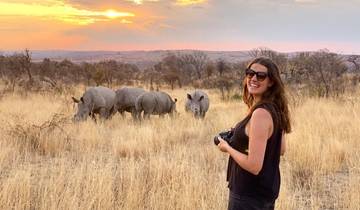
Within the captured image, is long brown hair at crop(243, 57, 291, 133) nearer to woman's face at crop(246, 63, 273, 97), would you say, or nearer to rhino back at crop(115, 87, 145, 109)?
woman's face at crop(246, 63, 273, 97)

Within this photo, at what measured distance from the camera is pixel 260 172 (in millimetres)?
3391

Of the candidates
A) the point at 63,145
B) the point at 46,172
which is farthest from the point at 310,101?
the point at 46,172

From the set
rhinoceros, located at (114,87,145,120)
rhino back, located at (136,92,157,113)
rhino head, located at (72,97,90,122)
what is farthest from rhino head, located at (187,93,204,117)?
rhino head, located at (72,97,90,122)

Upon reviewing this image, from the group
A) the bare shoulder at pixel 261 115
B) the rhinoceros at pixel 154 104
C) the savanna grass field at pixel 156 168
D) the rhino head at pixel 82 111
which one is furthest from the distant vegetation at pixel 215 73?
the bare shoulder at pixel 261 115

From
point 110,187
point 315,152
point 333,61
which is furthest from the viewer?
point 333,61

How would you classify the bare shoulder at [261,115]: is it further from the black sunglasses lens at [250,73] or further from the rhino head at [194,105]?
the rhino head at [194,105]

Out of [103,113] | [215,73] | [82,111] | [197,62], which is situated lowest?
[215,73]

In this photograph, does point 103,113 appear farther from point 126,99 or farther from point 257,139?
point 257,139

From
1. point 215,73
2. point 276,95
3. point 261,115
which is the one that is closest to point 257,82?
point 276,95

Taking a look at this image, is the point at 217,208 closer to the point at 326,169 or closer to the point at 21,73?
the point at 326,169

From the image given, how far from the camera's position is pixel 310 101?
57.8 ft

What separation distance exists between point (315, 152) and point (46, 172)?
14.6 feet

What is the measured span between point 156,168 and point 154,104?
34.9 feet

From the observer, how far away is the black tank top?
339cm
